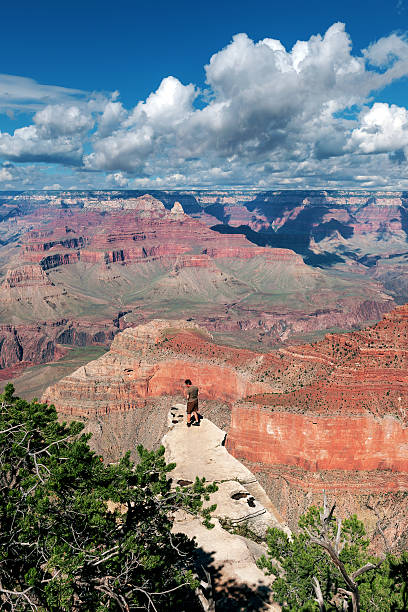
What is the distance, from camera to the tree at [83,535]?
12523 mm

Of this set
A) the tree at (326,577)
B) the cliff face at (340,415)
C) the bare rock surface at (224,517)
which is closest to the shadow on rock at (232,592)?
the bare rock surface at (224,517)

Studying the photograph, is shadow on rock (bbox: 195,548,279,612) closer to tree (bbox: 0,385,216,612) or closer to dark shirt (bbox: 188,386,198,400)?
tree (bbox: 0,385,216,612)

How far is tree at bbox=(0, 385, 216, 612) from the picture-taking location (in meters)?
12.5

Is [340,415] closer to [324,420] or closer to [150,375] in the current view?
[324,420]

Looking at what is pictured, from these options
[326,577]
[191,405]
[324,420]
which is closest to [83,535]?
[326,577]

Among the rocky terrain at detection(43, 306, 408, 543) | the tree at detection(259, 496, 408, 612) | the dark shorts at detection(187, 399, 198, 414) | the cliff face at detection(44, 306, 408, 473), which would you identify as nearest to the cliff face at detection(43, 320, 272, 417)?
the cliff face at detection(44, 306, 408, 473)

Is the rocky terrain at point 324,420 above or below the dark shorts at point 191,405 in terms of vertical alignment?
below

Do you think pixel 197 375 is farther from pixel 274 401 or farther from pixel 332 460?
pixel 332 460

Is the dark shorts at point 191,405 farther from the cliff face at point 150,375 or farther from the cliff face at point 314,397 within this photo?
the cliff face at point 150,375

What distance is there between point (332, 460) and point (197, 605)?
43.3 metres

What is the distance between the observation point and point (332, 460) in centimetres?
5497

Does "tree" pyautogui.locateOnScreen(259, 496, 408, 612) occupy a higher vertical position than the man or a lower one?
lower

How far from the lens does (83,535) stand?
14.3 m

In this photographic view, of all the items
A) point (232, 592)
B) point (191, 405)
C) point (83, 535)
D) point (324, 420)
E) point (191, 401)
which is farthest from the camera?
point (324, 420)
